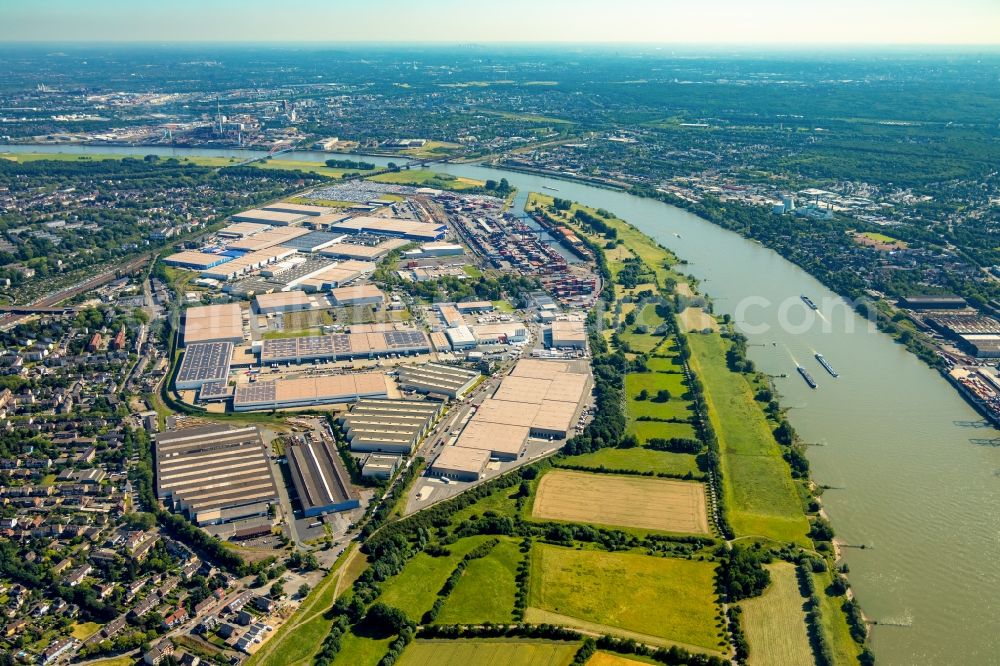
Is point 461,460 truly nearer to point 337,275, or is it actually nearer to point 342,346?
point 342,346

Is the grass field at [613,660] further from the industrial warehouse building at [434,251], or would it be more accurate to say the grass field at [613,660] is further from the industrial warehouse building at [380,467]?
the industrial warehouse building at [434,251]

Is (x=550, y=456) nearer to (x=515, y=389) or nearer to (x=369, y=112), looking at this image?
(x=515, y=389)

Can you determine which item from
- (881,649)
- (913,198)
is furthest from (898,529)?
(913,198)

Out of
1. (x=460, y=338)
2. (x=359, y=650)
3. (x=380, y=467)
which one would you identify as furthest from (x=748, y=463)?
(x=359, y=650)

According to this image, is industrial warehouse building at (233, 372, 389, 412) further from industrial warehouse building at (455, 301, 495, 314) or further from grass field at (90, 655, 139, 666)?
grass field at (90, 655, 139, 666)

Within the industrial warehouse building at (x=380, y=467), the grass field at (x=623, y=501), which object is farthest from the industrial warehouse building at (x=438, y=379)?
the grass field at (x=623, y=501)

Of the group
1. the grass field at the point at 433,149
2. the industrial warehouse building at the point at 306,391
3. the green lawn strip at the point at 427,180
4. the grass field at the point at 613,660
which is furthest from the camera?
the grass field at the point at 433,149

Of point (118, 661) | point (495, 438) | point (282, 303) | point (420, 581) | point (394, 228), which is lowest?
point (118, 661)
